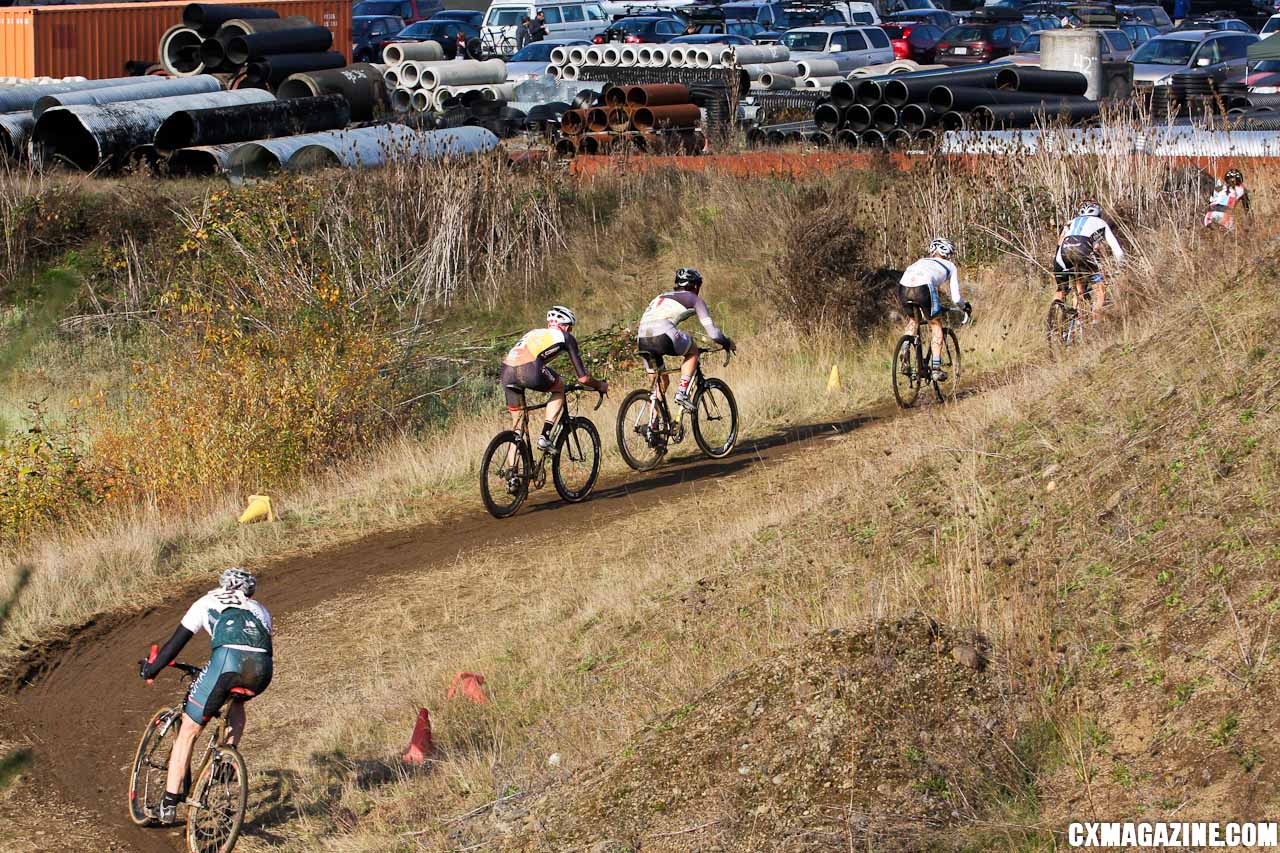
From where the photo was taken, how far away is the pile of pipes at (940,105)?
2442cm

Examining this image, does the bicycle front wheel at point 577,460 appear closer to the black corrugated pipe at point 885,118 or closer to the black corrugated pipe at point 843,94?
the black corrugated pipe at point 885,118

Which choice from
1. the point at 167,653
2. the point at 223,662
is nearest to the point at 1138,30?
the point at 223,662

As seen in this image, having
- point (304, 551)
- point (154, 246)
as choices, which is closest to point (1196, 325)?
point (304, 551)

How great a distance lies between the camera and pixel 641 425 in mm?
14430

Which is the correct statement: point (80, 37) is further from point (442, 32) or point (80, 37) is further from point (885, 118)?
point (885, 118)

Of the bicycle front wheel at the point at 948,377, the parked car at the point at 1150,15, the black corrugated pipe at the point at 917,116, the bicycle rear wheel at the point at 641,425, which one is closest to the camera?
the bicycle rear wheel at the point at 641,425

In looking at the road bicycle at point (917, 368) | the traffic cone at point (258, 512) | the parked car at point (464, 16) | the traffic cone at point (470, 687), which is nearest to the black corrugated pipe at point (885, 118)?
the road bicycle at point (917, 368)

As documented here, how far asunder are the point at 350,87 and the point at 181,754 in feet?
76.6

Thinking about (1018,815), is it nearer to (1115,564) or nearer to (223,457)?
(1115,564)

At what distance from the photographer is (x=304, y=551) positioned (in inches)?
527

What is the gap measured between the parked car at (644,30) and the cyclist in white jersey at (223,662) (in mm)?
33884

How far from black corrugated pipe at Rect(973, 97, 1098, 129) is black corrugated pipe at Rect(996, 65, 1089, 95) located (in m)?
0.81

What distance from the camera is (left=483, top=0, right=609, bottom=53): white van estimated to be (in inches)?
1700

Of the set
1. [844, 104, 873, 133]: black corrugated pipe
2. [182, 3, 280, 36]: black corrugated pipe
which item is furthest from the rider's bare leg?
[182, 3, 280, 36]: black corrugated pipe
